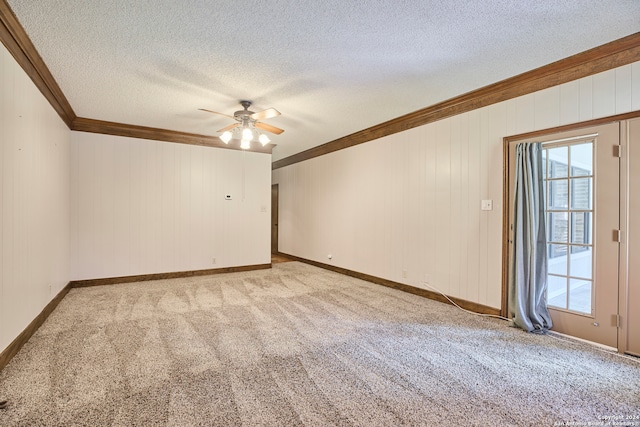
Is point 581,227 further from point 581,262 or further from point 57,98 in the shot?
point 57,98

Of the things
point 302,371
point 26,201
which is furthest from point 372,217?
point 26,201

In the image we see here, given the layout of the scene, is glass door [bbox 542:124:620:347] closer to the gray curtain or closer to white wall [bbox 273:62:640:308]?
the gray curtain

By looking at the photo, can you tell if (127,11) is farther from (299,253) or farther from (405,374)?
(299,253)

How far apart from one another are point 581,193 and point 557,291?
1.00 meters

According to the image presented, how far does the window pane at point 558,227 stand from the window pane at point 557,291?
1.30 ft

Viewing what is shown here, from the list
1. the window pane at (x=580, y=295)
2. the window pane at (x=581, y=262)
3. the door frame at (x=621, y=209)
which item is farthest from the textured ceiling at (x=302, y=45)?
the window pane at (x=580, y=295)

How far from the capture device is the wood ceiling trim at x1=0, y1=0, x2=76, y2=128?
2264mm

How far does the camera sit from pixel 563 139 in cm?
300

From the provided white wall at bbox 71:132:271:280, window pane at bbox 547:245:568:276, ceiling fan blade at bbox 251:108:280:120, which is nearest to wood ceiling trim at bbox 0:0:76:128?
white wall at bbox 71:132:271:280

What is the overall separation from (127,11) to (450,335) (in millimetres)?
3888

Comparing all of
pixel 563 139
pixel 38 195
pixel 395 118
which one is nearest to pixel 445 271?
pixel 563 139

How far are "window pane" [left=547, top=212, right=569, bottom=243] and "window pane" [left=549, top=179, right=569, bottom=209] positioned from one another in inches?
3.2

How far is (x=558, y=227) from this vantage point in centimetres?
309

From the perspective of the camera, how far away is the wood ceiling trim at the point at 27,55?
2.26 metres
